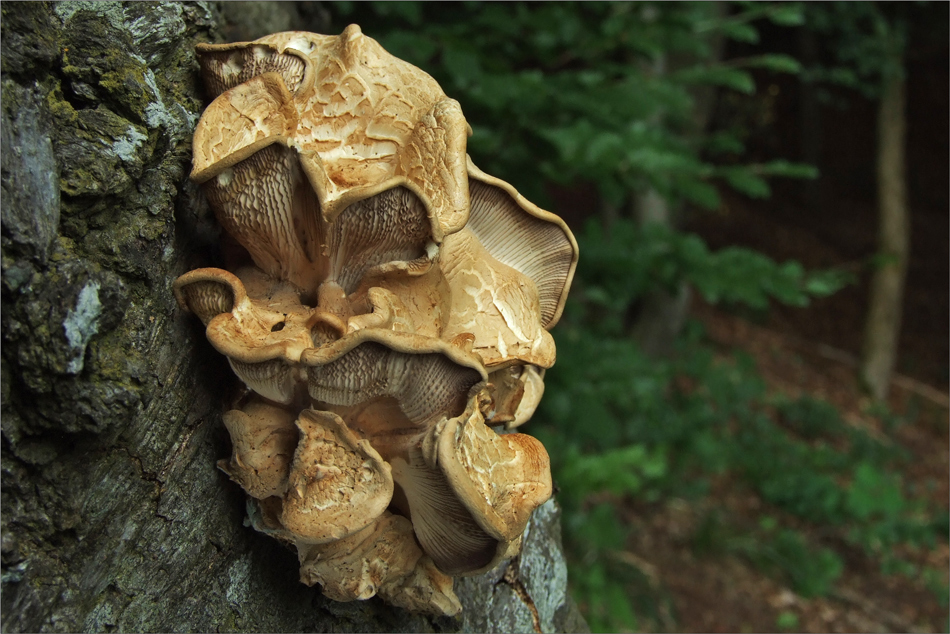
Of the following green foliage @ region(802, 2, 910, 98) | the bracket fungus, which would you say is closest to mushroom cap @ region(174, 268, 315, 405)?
the bracket fungus

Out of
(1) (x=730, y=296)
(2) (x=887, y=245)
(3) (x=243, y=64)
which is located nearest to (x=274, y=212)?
(3) (x=243, y=64)

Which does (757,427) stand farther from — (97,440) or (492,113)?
(97,440)

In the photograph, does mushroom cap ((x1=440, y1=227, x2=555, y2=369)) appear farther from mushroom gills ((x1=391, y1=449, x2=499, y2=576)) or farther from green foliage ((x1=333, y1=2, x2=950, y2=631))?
green foliage ((x1=333, y1=2, x2=950, y2=631))

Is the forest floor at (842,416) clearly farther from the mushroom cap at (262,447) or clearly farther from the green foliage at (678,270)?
the mushroom cap at (262,447)

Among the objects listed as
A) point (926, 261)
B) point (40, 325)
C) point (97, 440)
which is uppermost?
point (40, 325)

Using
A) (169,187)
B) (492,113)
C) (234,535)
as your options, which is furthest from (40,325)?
(492,113)
